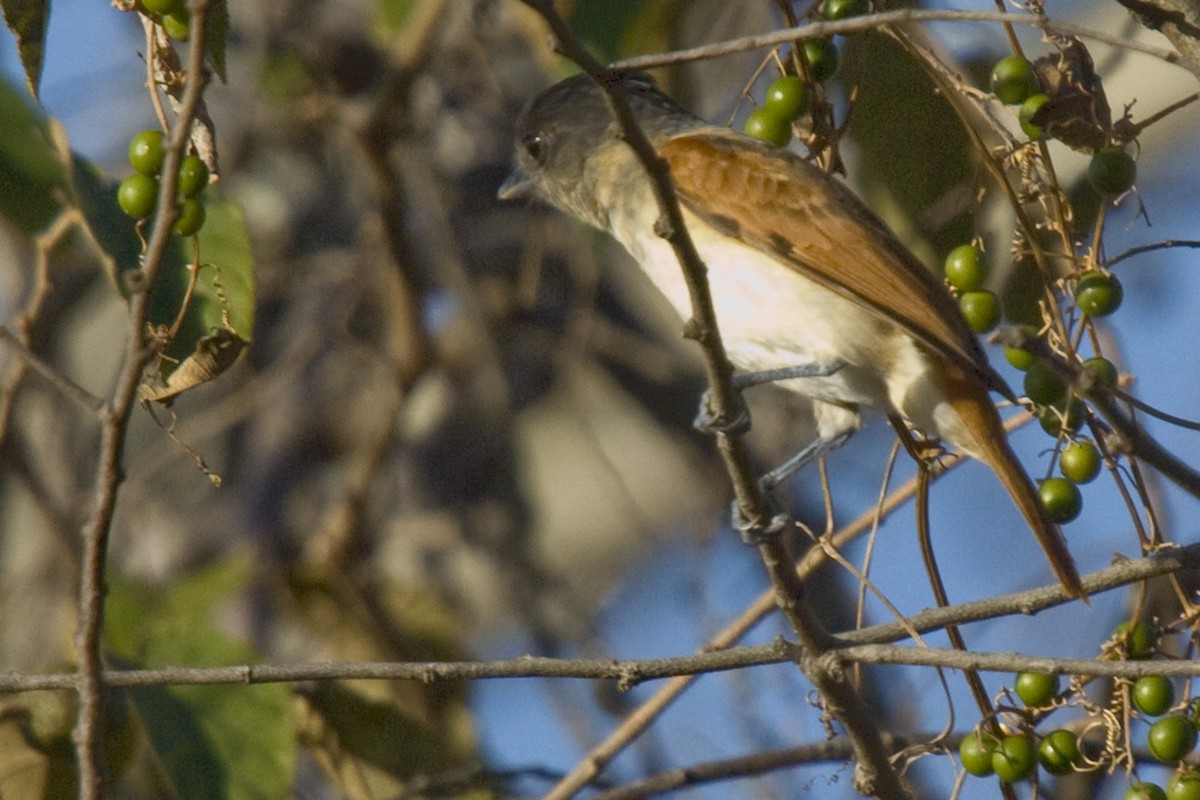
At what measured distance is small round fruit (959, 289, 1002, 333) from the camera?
7.88 ft

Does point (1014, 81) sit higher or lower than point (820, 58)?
lower

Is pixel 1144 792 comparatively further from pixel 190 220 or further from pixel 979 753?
pixel 190 220

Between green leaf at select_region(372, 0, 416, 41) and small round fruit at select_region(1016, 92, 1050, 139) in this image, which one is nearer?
small round fruit at select_region(1016, 92, 1050, 139)

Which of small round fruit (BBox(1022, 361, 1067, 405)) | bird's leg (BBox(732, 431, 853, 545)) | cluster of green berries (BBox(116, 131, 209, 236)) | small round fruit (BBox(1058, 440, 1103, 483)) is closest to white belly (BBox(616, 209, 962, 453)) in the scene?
bird's leg (BBox(732, 431, 853, 545))

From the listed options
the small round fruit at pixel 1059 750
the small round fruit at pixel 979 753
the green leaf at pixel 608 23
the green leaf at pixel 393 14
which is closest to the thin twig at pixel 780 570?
the small round fruit at pixel 979 753

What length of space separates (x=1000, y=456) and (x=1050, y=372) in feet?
1.94

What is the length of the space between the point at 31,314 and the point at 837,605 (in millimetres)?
3143

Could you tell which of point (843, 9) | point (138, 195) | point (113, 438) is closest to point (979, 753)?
point (843, 9)

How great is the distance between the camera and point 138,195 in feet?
7.40

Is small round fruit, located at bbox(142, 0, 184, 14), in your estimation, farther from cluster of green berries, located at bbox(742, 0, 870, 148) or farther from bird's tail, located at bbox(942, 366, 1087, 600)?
bird's tail, located at bbox(942, 366, 1087, 600)

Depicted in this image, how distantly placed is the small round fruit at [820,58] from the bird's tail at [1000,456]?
0.64 metres

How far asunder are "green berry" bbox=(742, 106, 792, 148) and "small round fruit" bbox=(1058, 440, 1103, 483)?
2.44 ft

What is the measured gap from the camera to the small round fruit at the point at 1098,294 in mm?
2295

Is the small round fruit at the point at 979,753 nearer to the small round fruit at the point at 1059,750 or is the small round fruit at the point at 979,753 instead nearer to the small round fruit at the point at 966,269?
the small round fruit at the point at 1059,750
